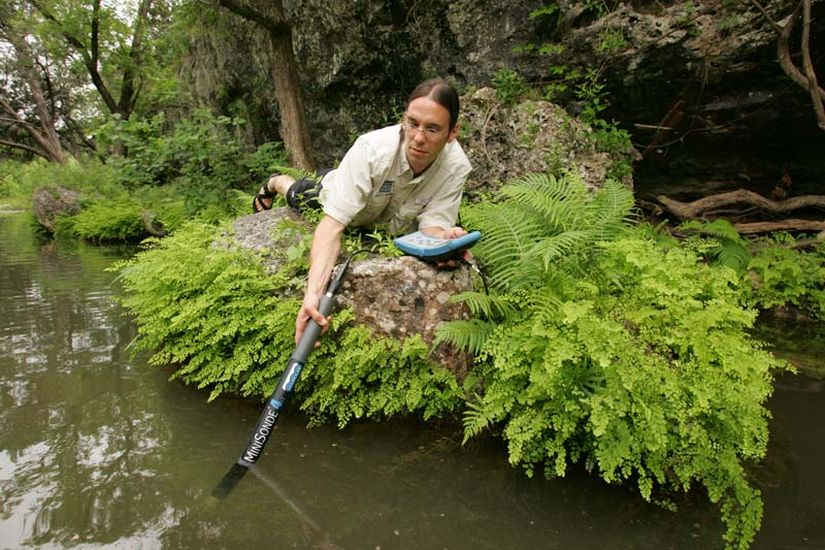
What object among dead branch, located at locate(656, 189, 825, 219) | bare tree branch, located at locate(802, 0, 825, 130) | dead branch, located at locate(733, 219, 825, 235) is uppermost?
bare tree branch, located at locate(802, 0, 825, 130)

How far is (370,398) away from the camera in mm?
3117

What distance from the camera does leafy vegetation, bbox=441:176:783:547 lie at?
234cm

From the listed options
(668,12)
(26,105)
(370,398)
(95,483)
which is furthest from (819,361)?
(26,105)

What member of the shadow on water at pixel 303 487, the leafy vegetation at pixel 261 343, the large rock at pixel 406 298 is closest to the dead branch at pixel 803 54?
the shadow on water at pixel 303 487

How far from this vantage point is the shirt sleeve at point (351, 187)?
3178 mm

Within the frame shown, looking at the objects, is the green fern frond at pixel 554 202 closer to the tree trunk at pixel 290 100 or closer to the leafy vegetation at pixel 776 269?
the leafy vegetation at pixel 776 269

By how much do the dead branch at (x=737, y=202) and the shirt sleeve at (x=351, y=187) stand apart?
244 inches

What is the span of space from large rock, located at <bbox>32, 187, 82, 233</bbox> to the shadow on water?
14872 mm

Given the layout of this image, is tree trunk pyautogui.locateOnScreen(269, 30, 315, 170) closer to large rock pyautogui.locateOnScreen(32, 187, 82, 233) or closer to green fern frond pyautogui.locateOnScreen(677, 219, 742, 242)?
green fern frond pyautogui.locateOnScreen(677, 219, 742, 242)

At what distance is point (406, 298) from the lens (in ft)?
10.7

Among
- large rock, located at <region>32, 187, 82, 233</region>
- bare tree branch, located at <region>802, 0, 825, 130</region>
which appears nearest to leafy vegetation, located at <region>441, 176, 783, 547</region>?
bare tree branch, located at <region>802, 0, 825, 130</region>

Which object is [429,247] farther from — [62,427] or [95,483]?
[62,427]

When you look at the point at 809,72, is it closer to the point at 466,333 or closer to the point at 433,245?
the point at 433,245

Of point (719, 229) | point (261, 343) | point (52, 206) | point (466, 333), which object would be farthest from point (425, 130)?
point (52, 206)
